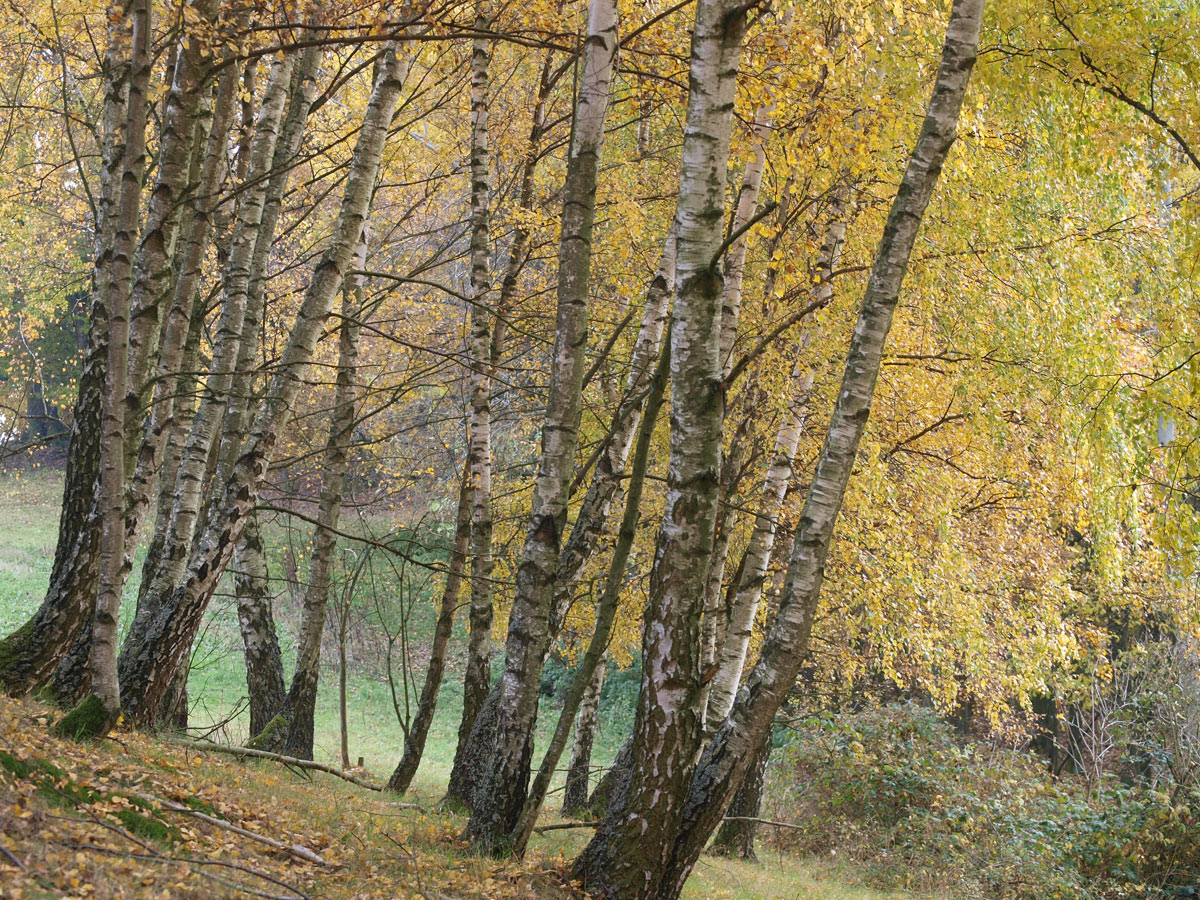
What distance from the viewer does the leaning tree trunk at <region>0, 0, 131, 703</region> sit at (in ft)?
18.0

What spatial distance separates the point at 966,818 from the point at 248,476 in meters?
10.3

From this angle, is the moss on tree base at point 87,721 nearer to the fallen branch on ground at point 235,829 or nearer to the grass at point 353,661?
the fallen branch on ground at point 235,829

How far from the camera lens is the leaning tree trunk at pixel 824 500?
4133mm

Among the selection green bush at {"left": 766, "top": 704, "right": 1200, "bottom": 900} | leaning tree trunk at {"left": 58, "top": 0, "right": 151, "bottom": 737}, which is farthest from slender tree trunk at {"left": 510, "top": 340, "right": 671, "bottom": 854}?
green bush at {"left": 766, "top": 704, "right": 1200, "bottom": 900}

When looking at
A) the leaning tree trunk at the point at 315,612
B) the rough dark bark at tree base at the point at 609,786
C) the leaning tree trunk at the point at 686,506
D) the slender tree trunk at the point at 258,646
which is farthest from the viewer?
the slender tree trunk at the point at 258,646

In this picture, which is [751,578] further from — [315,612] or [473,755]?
[315,612]

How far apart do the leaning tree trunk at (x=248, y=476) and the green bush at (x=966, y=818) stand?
9.11m

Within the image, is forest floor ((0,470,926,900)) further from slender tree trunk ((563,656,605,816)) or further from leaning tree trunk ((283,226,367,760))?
slender tree trunk ((563,656,605,816))

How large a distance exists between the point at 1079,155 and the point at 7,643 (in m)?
7.45

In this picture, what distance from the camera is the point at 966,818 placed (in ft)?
39.0

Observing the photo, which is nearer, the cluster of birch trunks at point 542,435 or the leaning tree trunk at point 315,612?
the cluster of birch trunks at point 542,435

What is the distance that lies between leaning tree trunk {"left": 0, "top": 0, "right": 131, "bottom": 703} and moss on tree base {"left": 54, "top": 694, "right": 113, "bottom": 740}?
0.79 m

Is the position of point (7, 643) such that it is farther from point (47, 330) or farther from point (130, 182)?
point (47, 330)

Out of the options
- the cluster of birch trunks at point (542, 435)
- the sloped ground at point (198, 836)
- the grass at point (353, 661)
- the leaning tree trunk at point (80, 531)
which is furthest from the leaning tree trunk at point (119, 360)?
the grass at point (353, 661)
